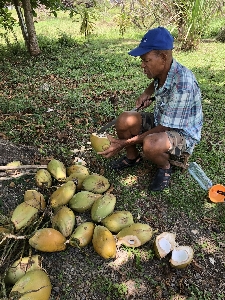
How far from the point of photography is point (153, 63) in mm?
2336

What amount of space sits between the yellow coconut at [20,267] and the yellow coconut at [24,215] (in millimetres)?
262

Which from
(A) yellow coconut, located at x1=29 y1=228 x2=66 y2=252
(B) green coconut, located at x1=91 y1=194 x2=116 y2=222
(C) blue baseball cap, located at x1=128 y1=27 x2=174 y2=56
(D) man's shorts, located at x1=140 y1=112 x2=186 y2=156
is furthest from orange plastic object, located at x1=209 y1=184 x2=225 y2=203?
(A) yellow coconut, located at x1=29 y1=228 x2=66 y2=252

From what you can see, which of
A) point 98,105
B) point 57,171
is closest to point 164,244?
point 57,171

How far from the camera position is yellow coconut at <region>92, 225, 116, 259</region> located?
1.98 metres

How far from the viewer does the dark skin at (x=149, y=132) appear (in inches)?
91.9

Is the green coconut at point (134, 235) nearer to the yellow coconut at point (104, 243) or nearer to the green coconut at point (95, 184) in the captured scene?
the yellow coconut at point (104, 243)

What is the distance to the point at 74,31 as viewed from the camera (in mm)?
8680

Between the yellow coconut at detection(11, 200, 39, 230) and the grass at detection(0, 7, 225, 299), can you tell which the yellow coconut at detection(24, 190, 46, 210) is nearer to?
the yellow coconut at detection(11, 200, 39, 230)

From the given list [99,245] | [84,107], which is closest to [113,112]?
[84,107]

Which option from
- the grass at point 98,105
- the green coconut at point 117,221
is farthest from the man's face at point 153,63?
the green coconut at point 117,221

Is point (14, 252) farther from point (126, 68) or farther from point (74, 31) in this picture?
point (74, 31)

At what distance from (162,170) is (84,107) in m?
1.70

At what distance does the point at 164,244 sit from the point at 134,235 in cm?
22

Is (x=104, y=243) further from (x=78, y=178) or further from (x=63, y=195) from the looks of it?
(x=78, y=178)
